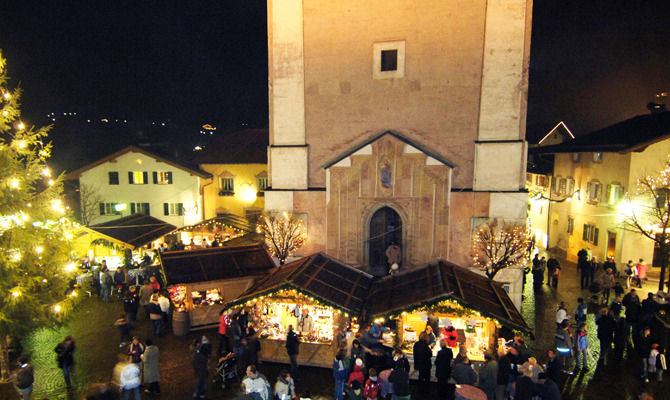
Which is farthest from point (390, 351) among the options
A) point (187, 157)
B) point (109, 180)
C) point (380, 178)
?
point (187, 157)

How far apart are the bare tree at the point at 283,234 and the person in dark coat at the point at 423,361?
31.0 ft

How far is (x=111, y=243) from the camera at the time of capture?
22.5 meters

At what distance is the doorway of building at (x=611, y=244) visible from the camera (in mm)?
23625

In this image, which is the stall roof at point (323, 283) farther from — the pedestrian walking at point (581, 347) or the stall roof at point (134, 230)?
the stall roof at point (134, 230)

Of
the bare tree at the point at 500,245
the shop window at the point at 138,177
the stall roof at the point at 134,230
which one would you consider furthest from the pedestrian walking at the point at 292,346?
the shop window at the point at 138,177

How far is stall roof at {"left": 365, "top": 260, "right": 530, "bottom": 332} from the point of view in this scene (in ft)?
38.3

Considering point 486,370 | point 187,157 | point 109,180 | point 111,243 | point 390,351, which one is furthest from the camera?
point 187,157

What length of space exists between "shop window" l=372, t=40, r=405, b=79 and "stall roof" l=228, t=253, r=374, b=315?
9008 millimetres

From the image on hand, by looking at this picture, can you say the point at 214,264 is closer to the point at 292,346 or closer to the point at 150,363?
the point at 150,363

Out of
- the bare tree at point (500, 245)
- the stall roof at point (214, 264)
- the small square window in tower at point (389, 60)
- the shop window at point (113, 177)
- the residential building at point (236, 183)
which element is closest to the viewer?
the stall roof at point (214, 264)

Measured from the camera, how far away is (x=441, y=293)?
467 inches

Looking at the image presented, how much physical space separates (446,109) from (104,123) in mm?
56128

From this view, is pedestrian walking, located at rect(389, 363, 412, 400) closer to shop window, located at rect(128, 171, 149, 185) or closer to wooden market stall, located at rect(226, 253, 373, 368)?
wooden market stall, located at rect(226, 253, 373, 368)

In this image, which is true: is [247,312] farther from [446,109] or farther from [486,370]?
[446,109]
